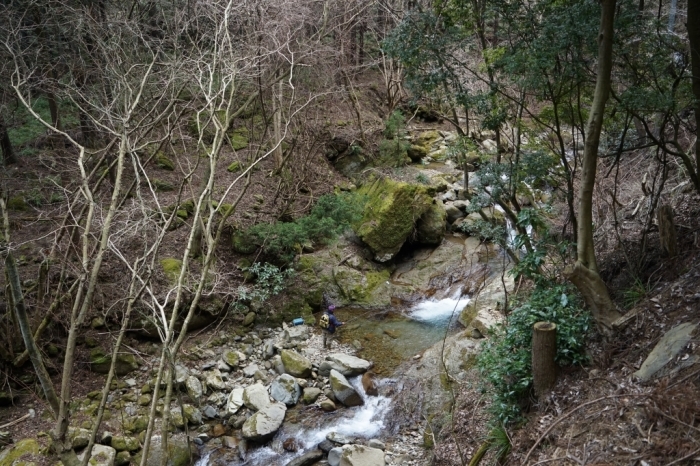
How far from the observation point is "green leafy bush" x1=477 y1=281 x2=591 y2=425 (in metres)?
4.81

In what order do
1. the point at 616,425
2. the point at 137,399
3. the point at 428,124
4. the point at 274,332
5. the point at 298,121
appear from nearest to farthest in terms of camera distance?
the point at 616,425 → the point at 137,399 → the point at 274,332 → the point at 298,121 → the point at 428,124

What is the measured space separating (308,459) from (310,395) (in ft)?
4.43

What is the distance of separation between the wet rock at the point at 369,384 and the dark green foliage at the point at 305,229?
11.3ft

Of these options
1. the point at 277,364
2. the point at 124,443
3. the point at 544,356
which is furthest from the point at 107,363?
the point at 544,356

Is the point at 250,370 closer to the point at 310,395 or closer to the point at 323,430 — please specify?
the point at 310,395

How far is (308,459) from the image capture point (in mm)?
7098

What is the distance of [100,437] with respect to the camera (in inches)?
291

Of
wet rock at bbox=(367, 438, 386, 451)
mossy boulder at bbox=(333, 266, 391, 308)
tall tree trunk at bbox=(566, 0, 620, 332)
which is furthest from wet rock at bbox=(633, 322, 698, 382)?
mossy boulder at bbox=(333, 266, 391, 308)

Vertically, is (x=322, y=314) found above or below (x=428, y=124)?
below

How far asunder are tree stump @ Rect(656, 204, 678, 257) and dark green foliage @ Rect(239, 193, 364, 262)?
684 centimetres

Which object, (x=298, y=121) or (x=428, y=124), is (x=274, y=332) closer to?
(x=298, y=121)

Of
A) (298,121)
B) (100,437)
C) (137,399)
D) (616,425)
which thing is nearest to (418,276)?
(298,121)

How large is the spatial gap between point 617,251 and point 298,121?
30.7 ft

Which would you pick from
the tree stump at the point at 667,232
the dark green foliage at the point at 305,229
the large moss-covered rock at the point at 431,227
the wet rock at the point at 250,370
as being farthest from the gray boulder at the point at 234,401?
the tree stump at the point at 667,232
